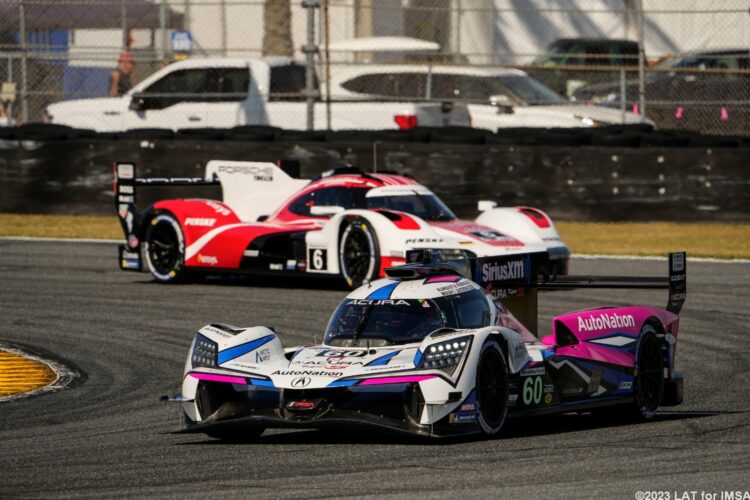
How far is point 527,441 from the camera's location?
27.3 feet

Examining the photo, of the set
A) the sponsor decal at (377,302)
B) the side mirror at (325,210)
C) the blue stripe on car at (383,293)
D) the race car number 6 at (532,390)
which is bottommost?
the race car number 6 at (532,390)

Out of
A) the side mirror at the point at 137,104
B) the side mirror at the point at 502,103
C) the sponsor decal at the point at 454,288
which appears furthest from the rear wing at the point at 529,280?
the side mirror at the point at 137,104

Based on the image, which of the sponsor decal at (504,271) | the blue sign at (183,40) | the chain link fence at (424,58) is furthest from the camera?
the blue sign at (183,40)

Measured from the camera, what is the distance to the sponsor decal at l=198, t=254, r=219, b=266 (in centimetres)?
1685

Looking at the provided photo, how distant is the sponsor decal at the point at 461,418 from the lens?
8016 millimetres

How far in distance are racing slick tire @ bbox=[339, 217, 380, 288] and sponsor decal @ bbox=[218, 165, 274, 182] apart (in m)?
2.12

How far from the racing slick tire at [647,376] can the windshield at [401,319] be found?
1.15m

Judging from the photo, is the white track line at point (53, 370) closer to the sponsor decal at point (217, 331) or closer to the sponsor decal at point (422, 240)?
the sponsor decal at point (217, 331)

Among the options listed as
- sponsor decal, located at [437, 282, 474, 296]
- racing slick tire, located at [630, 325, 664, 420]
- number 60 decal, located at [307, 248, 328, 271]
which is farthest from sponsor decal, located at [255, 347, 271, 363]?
number 60 decal, located at [307, 248, 328, 271]

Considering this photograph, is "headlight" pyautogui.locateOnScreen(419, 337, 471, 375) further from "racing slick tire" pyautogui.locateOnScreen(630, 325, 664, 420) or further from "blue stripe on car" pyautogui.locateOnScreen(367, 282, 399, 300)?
"racing slick tire" pyautogui.locateOnScreen(630, 325, 664, 420)

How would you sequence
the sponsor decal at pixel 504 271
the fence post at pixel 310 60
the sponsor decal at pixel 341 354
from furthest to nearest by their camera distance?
1. the fence post at pixel 310 60
2. the sponsor decal at pixel 504 271
3. the sponsor decal at pixel 341 354

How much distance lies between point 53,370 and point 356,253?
16.0ft

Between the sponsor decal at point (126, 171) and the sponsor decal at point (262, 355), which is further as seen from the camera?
the sponsor decal at point (126, 171)

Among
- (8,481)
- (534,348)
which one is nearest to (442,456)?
(534,348)
